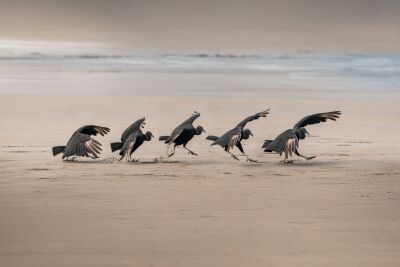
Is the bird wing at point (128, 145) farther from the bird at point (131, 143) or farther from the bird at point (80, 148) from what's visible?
the bird at point (80, 148)

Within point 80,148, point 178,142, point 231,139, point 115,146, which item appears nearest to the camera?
point 80,148

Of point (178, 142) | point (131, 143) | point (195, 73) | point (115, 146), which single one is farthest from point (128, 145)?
point (195, 73)

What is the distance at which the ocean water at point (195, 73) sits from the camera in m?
22.6

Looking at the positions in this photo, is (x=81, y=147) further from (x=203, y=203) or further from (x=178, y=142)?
(x=203, y=203)

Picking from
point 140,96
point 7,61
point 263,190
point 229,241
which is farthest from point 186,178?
point 7,61

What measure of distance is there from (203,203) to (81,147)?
9.63 feet

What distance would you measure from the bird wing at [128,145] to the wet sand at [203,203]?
0.61 feet

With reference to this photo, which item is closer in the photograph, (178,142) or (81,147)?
(81,147)

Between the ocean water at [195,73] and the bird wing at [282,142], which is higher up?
the ocean water at [195,73]

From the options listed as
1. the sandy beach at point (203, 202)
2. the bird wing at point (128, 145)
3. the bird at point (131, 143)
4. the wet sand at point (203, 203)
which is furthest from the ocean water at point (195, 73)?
the bird wing at point (128, 145)

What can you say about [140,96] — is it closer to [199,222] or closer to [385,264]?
[199,222]

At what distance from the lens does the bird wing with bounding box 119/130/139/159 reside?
10766 millimetres

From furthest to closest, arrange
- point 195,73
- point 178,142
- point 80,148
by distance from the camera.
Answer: point 195,73 < point 178,142 < point 80,148

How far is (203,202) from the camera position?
27.2ft
